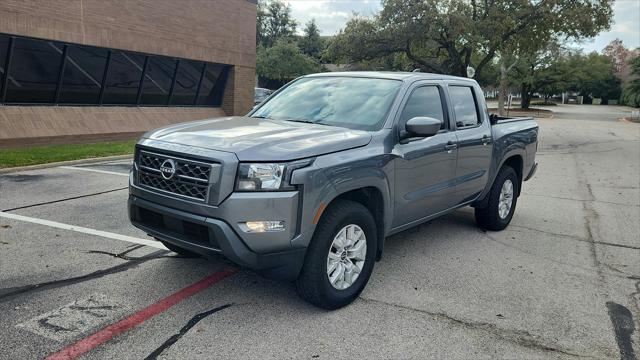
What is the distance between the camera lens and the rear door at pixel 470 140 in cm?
553

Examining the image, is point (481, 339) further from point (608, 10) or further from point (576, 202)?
point (608, 10)

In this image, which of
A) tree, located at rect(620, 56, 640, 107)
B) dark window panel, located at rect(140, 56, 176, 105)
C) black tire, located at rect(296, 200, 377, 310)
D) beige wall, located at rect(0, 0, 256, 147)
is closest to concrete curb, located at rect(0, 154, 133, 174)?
beige wall, located at rect(0, 0, 256, 147)

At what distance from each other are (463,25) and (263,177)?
1829 centimetres

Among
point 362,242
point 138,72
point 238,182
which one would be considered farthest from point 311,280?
point 138,72

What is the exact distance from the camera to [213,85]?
19.3 metres

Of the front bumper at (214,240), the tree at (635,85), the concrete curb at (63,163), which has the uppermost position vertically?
the tree at (635,85)

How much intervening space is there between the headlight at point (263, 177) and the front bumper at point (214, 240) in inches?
12.2

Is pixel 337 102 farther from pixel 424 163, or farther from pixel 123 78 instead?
pixel 123 78

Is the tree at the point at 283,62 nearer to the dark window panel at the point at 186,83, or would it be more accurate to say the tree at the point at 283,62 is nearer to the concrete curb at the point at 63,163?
the dark window panel at the point at 186,83

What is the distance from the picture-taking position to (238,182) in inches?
139

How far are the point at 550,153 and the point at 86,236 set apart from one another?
1489 cm

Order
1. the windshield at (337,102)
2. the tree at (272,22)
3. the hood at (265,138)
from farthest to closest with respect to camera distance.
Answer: the tree at (272,22) < the windshield at (337,102) < the hood at (265,138)

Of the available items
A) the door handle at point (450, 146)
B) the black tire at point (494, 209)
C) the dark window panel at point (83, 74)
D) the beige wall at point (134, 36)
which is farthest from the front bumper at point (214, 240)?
the dark window panel at point (83, 74)

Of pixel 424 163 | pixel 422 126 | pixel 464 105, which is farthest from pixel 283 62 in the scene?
pixel 422 126
